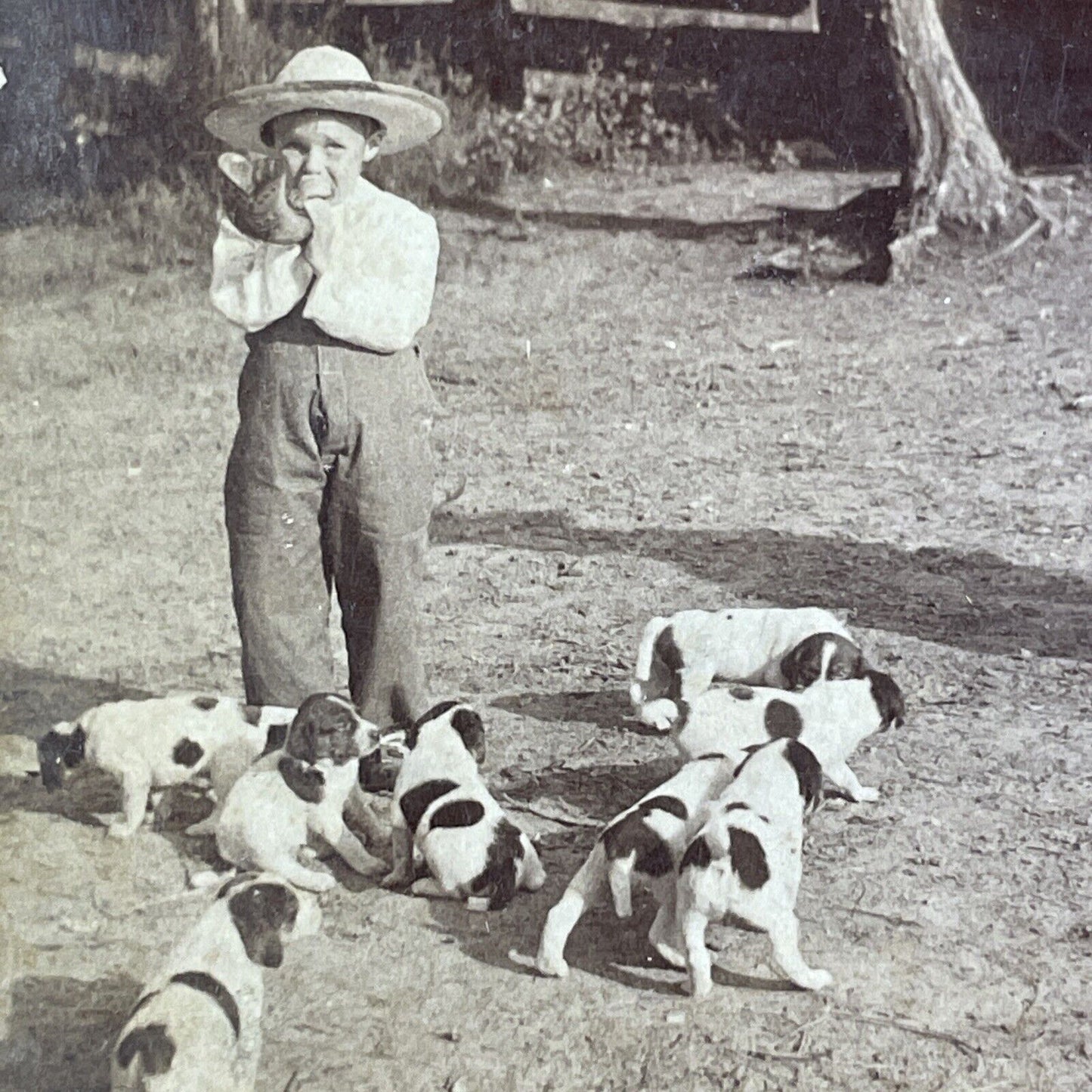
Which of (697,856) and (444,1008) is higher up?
(697,856)

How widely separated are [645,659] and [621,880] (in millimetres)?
1013

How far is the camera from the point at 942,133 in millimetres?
3695

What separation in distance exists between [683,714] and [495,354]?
4.13ft

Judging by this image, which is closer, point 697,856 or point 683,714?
point 697,856

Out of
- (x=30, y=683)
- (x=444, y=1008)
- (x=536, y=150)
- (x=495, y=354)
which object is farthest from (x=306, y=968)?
(x=536, y=150)

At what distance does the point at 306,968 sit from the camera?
3.04 meters

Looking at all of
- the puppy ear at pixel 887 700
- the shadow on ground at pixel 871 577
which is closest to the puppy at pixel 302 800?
the puppy ear at pixel 887 700

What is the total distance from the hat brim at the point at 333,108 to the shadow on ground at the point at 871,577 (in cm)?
151

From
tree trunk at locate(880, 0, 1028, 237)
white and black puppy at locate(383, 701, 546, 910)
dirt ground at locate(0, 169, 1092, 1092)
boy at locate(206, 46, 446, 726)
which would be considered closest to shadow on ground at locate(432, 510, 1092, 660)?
dirt ground at locate(0, 169, 1092, 1092)

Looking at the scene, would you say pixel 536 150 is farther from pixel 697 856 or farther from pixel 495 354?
pixel 697 856

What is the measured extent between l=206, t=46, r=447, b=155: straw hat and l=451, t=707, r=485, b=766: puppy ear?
129cm

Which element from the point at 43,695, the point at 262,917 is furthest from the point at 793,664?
the point at 43,695

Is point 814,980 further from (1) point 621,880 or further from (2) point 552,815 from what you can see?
(2) point 552,815

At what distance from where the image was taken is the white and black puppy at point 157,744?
3465mm
